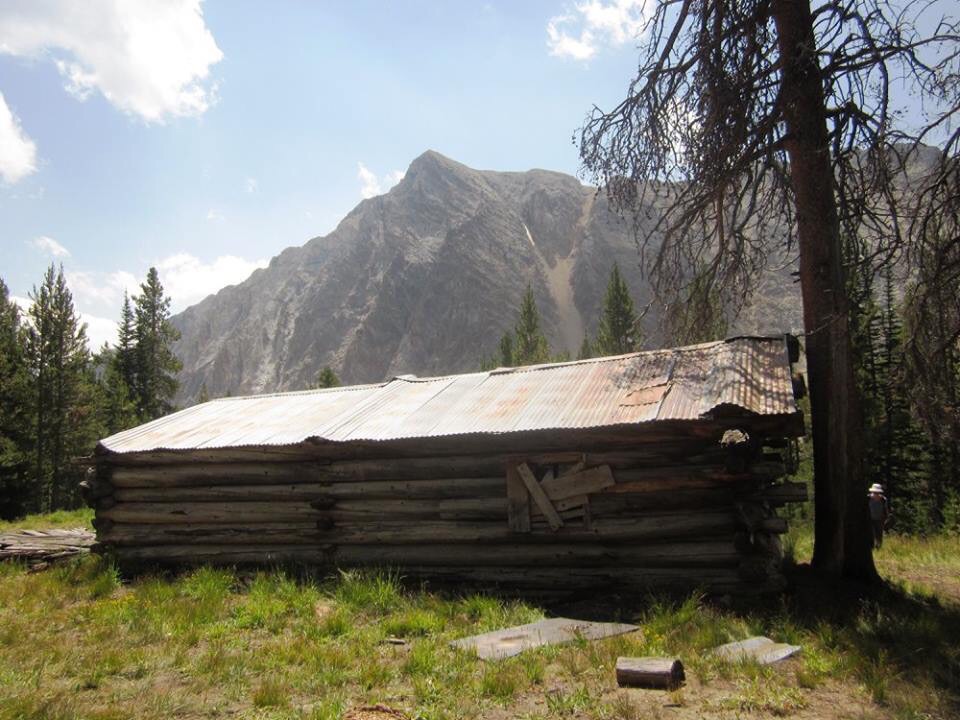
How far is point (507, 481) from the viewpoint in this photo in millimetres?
8344

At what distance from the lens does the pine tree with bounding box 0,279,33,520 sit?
26.4 meters

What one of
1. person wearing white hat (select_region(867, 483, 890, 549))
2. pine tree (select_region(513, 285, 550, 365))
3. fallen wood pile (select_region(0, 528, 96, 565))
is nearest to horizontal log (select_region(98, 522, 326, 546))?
fallen wood pile (select_region(0, 528, 96, 565))

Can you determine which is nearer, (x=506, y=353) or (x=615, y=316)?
(x=615, y=316)

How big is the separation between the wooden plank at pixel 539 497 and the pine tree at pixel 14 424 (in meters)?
25.4

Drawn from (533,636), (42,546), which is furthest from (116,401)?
(533,636)

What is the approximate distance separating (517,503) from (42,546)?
8833 mm

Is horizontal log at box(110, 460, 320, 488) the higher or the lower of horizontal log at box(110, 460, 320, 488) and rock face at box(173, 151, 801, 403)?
Answer: the lower

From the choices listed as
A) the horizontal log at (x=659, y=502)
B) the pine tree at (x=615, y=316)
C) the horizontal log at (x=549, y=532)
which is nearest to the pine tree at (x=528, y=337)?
the pine tree at (x=615, y=316)

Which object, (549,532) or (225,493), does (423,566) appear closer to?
(549,532)

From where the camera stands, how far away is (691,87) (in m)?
8.85

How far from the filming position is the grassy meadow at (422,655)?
4266 mm

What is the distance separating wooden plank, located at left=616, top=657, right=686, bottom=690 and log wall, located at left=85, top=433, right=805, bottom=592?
10.1ft

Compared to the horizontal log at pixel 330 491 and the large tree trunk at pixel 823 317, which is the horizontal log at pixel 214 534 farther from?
the large tree trunk at pixel 823 317

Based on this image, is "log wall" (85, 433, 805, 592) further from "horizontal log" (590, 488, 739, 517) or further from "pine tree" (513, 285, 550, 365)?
"pine tree" (513, 285, 550, 365)
